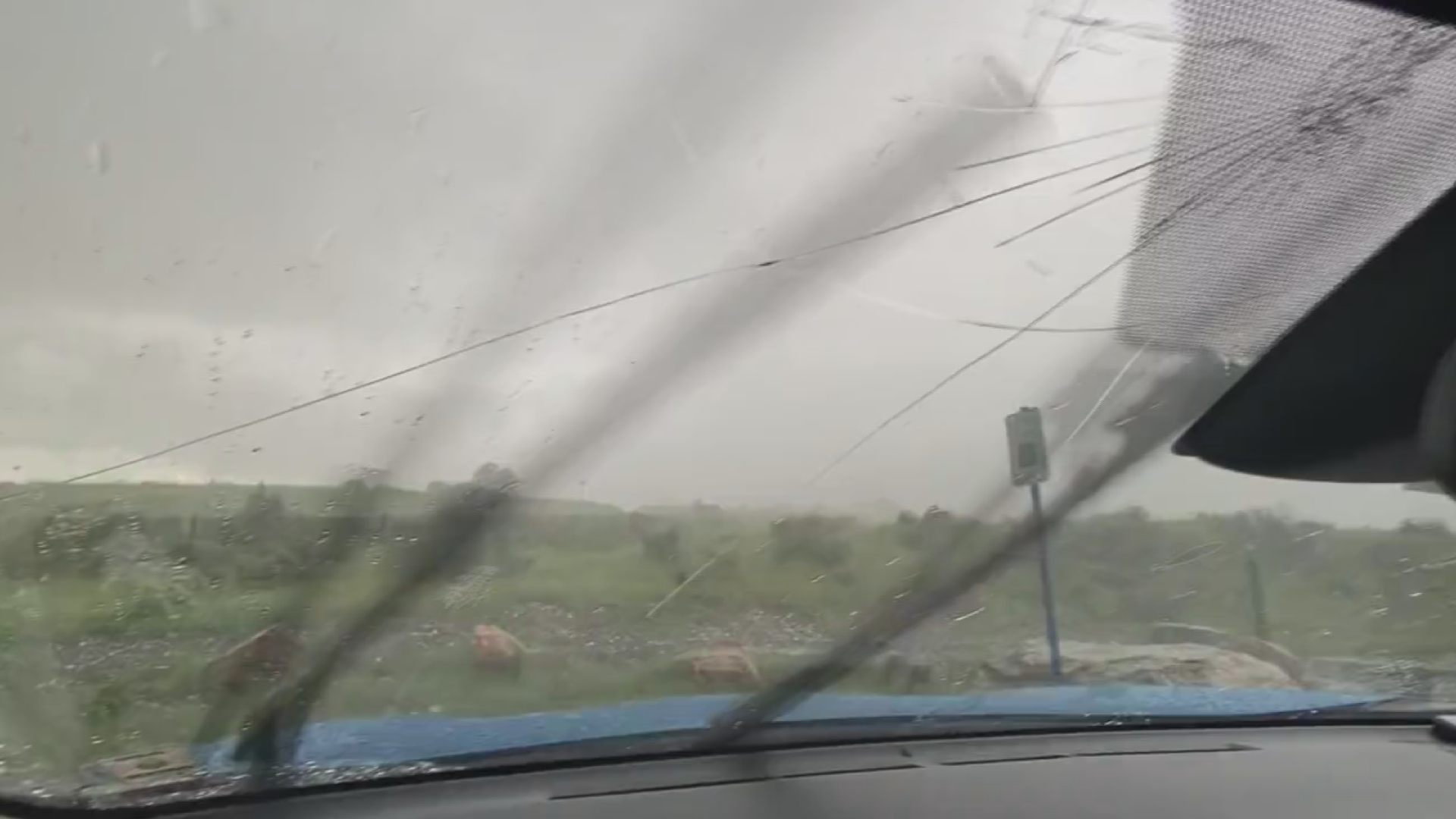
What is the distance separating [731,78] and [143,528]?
1.30 metres

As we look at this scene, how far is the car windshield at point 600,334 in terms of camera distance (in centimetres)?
173

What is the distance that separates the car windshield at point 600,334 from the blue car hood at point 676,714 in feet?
0.04

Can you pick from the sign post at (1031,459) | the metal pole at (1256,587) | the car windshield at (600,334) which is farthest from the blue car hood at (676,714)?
the sign post at (1031,459)

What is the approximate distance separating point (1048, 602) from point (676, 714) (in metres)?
0.93

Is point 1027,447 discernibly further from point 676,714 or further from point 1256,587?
point 676,714

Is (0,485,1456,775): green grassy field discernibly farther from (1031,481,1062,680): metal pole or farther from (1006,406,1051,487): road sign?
(1006,406,1051,487): road sign

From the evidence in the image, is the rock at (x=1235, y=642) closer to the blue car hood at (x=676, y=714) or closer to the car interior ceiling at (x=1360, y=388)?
the blue car hood at (x=676, y=714)

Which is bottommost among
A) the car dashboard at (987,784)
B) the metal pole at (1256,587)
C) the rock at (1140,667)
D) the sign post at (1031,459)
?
the car dashboard at (987,784)

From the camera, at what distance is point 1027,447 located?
236cm

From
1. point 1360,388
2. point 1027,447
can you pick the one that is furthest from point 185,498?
point 1360,388

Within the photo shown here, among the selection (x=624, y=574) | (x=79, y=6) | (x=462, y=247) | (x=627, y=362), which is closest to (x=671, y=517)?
(x=624, y=574)

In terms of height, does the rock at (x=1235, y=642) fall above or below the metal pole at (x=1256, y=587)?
below

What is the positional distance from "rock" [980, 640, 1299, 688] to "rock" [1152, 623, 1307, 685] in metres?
0.01

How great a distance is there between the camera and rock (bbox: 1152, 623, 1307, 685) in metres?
2.65
